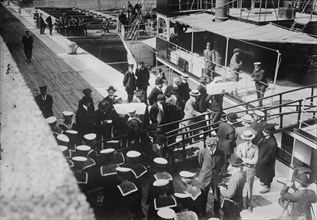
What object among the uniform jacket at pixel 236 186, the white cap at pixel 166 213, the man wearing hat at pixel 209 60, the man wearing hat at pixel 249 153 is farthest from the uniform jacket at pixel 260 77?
the white cap at pixel 166 213

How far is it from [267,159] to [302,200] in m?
1.90

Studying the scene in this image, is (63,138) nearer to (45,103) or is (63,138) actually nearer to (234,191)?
(45,103)

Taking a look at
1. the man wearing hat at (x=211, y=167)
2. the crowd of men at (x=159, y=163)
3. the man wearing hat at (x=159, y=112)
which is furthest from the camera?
the man wearing hat at (x=159, y=112)

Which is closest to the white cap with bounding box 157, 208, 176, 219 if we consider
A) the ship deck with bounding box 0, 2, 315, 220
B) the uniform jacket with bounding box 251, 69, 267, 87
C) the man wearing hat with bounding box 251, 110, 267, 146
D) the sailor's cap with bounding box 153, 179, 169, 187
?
the sailor's cap with bounding box 153, 179, 169, 187

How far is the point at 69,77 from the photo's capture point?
16.9 m

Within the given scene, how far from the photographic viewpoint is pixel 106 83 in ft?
52.3

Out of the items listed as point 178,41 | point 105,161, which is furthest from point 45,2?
point 105,161

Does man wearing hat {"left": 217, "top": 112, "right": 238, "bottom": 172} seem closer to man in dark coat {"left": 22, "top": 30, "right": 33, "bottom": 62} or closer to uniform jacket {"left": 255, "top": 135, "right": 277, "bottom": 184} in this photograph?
uniform jacket {"left": 255, "top": 135, "right": 277, "bottom": 184}

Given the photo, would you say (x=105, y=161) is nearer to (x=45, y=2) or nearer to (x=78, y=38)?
(x=78, y=38)

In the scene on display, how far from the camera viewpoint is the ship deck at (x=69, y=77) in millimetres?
7578

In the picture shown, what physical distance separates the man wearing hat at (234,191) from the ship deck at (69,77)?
51 centimetres

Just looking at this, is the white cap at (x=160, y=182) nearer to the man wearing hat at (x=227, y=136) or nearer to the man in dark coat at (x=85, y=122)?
the man wearing hat at (x=227, y=136)

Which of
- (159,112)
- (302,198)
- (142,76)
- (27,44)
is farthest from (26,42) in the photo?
(302,198)

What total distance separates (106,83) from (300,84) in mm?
8203
